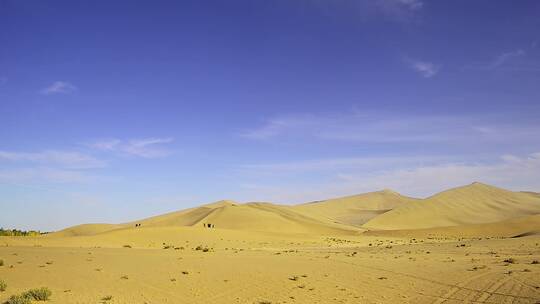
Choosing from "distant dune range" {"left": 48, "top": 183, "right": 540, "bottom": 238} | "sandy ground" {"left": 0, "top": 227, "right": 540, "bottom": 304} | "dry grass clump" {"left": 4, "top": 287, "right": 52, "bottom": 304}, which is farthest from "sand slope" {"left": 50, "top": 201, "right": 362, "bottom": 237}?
"dry grass clump" {"left": 4, "top": 287, "right": 52, "bottom": 304}

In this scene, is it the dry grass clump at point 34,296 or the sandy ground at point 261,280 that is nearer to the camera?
the dry grass clump at point 34,296

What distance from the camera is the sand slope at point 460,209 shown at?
10512 cm

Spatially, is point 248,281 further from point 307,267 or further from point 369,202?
point 369,202

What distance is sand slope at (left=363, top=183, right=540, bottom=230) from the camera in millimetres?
105125

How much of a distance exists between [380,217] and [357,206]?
45.7 m

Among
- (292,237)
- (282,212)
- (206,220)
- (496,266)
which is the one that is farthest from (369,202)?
(496,266)

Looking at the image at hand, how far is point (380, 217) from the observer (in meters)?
111

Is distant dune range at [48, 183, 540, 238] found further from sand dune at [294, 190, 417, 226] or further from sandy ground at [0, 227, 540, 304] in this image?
sandy ground at [0, 227, 540, 304]

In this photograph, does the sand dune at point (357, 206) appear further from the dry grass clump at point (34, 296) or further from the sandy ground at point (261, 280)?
the dry grass clump at point (34, 296)

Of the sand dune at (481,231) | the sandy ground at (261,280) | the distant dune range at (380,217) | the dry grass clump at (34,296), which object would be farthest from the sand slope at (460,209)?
the dry grass clump at (34,296)

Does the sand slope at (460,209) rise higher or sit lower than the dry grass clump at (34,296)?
higher

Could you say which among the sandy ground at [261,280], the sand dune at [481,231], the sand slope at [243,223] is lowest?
the sandy ground at [261,280]

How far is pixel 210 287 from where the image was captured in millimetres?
17031

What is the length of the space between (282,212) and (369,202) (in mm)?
70408
